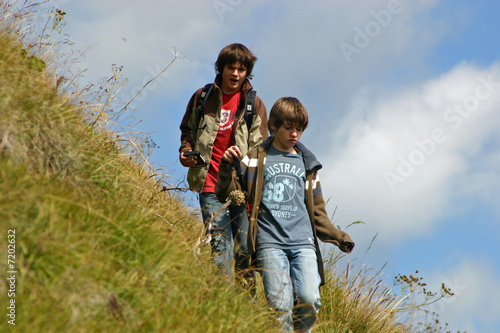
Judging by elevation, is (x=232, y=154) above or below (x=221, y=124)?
below

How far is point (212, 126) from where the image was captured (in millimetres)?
5633

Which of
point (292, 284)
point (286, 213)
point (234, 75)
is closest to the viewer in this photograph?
point (292, 284)

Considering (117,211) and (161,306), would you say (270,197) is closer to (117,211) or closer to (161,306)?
(117,211)

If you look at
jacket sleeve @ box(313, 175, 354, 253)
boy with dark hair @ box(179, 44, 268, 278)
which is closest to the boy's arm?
boy with dark hair @ box(179, 44, 268, 278)

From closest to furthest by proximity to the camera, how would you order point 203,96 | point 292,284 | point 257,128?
1. point 292,284
2. point 257,128
3. point 203,96

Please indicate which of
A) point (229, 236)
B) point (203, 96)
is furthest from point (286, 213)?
point (203, 96)

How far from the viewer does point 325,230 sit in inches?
194

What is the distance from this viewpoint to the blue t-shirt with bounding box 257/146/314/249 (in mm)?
4625

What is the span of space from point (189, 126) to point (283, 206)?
160 cm

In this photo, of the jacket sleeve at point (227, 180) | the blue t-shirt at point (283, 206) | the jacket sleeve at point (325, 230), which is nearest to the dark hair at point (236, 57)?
the blue t-shirt at point (283, 206)

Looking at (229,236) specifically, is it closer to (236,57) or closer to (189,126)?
(189,126)

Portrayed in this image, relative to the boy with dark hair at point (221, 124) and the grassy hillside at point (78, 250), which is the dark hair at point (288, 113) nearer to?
the boy with dark hair at point (221, 124)

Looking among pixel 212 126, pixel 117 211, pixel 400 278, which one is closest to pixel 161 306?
pixel 117 211

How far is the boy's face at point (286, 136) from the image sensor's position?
4.87 m
